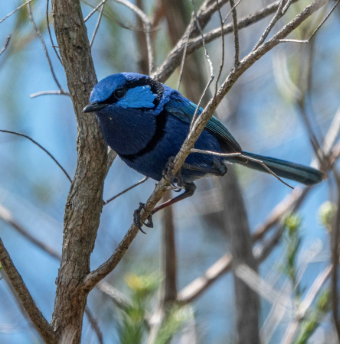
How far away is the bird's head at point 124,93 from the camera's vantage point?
300cm

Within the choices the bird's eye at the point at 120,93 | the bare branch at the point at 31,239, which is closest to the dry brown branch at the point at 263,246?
the bare branch at the point at 31,239

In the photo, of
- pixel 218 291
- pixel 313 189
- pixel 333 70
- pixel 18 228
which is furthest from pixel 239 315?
pixel 333 70

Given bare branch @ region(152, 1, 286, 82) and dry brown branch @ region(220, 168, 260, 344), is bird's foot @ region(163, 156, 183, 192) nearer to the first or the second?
bare branch @ region(152, 1, 286, 82)

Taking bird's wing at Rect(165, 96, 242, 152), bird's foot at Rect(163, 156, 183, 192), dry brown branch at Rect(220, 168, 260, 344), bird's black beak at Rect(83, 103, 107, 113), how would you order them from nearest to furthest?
bird's foot at Rect(163, 156, 183, 192), bird's black beak at Rect(83, 103, 107, 113), bird's wing at Rect(165, 96, 242, 152), dry brown branch at Rect(220, 168, 260, 344)

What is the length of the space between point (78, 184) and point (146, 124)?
64 centimetres

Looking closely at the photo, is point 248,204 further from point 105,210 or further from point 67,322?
point 67,322

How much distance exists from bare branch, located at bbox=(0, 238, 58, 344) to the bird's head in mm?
1083

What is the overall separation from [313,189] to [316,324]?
2.50 meters

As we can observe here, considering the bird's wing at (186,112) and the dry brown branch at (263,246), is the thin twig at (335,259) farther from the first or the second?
the dry brown branch at (263,246)

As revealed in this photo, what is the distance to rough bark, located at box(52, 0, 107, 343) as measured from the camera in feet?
8.86

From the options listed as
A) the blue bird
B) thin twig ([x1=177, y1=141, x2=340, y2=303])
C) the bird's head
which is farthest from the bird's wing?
thin twig ([x1=177, y1=141, x2=340, y2=303])

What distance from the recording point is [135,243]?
6.88 m

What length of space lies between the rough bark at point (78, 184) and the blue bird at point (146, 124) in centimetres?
13

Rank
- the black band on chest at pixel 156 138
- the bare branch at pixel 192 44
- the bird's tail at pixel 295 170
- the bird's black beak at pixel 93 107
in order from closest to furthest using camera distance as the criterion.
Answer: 1. the bird's black beak at pixel 93 107
2. the black band on chest at pixel 156 138
3. the bare branch at pixel 192 44
4. the bird's tail at pixel 295 170
